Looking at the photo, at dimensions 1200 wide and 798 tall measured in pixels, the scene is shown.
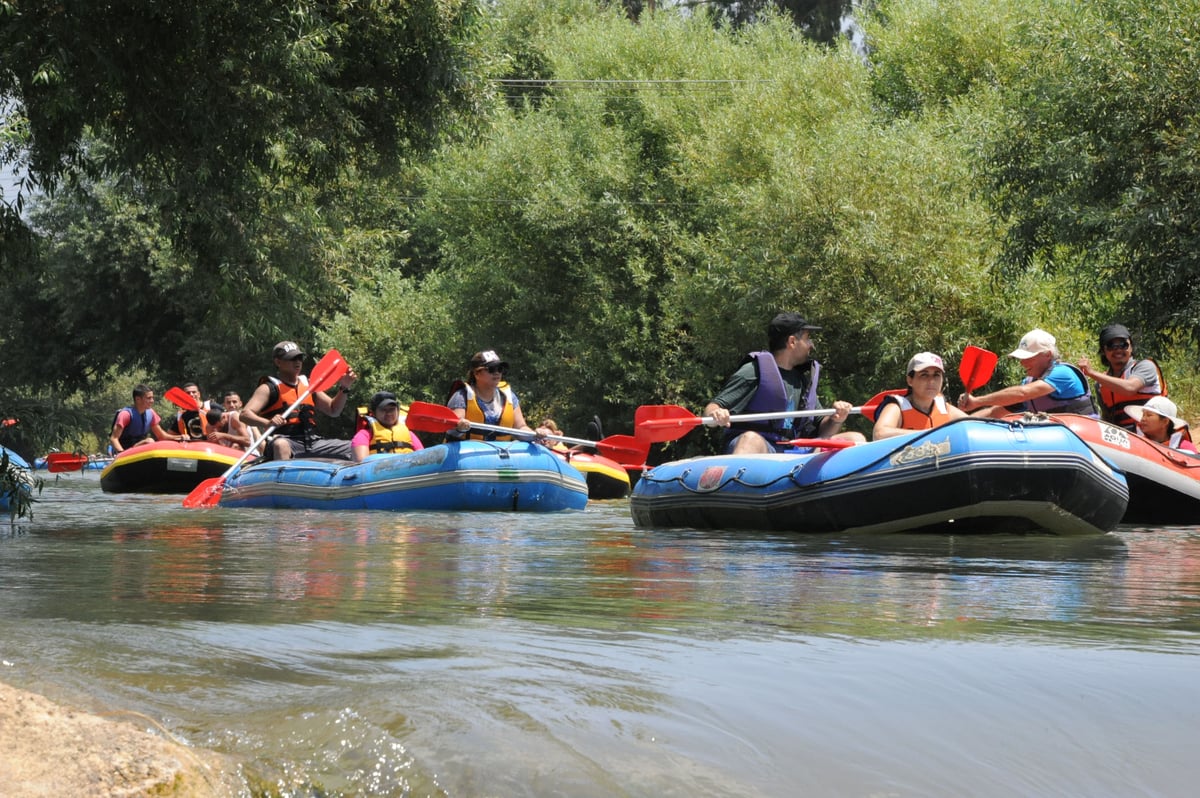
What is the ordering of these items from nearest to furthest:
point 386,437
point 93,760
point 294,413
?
1. point 93,760
2. point 294,413
3. point 386,437

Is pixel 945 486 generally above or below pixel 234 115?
below

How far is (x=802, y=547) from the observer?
8039 mm

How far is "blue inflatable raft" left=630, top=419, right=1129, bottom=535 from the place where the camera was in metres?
8.12

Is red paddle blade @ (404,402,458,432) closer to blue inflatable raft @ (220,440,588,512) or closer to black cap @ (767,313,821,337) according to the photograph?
blue inflatable raft @ (220,440,588,512)

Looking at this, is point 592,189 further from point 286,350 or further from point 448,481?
point 448,481

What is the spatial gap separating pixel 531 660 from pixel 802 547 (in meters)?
4.47

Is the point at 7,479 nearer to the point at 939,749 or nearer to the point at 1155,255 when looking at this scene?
the point at 939,749

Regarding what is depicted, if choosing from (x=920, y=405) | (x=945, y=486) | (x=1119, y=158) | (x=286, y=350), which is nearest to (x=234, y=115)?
(x=286, y=350)

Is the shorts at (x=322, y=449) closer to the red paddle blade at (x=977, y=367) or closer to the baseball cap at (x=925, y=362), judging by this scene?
the red paddle blade at (x=977, y=367)

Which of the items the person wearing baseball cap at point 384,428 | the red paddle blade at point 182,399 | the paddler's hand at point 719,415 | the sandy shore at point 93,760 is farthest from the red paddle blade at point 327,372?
the sandy shore at point 93,760

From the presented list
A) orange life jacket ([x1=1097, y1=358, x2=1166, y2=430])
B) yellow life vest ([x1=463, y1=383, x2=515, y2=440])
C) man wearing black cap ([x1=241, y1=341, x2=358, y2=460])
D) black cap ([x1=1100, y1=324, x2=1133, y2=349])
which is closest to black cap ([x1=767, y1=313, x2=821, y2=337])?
black cap ([x1=1100, y1=324, x2=1133, y2=349])

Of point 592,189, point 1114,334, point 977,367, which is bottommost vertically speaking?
point 977,367

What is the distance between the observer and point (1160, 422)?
1120cm

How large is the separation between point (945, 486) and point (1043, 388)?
253 centimetres
